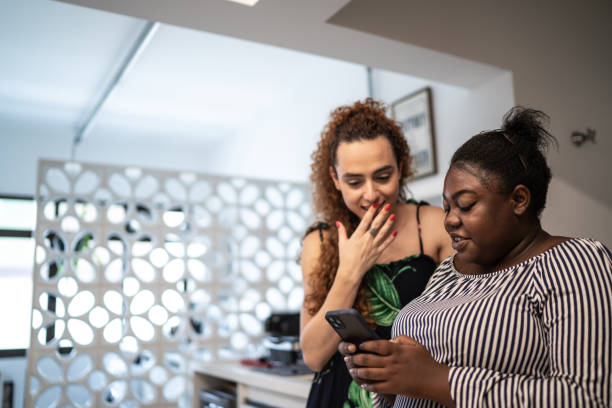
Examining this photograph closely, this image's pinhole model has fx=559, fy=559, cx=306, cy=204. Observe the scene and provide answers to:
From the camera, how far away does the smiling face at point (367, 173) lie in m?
1.41

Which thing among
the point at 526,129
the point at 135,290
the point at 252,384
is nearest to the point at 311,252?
the point at 526,129

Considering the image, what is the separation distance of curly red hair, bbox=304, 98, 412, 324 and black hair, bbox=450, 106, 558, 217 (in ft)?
1.56

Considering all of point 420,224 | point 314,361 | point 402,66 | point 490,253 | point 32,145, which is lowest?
point 314,361

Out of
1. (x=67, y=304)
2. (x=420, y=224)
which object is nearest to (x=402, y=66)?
(x=420, y=224)

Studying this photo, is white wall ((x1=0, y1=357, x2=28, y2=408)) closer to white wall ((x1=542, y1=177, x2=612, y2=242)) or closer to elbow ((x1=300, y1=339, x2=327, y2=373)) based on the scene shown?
elbow ((x1=300, y1=339, x2=327, y2=373))

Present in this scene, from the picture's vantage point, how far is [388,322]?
138cm

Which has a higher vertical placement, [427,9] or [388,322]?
[427,9]

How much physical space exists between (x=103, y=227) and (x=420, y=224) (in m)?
2.23

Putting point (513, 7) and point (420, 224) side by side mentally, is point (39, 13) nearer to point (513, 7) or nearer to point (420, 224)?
point (513, 7)

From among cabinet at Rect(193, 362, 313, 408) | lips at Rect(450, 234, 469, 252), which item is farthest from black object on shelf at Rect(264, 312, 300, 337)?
lips at Rect(450, 234, 469, 252)

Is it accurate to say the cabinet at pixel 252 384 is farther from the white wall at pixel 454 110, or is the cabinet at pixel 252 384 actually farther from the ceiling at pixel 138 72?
the ceiling at pixel 138 72

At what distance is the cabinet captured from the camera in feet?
7.40

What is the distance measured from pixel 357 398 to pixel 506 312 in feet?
2.10

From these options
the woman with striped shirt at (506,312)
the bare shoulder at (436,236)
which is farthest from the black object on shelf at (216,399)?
the woman with striped shirt at (506,312)
